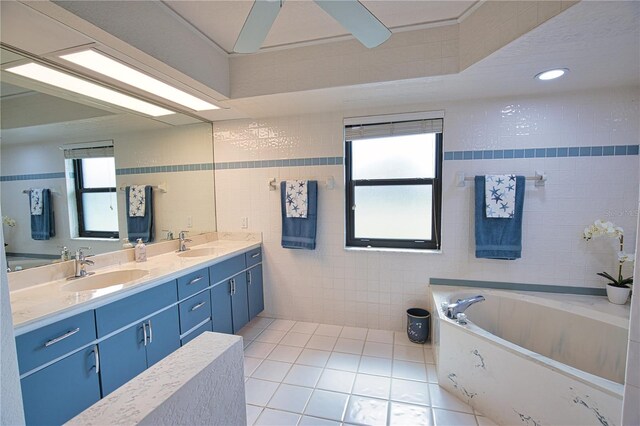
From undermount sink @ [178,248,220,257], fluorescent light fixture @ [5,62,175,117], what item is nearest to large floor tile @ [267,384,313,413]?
undermount sink @ [178,248,220,257]

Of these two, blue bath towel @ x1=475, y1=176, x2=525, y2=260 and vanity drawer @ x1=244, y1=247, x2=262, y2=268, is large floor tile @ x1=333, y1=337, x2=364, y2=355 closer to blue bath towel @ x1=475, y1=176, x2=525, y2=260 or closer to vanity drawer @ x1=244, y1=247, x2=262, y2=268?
vanity drawer @ x1=244, y1=247, x2=262, y2=268

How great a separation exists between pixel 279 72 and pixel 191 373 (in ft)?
7.35

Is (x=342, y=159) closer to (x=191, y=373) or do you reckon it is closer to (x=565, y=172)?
(x=565, y=172)

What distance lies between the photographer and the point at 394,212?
2.91m

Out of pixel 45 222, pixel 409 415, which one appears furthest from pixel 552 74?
pixel 45 222

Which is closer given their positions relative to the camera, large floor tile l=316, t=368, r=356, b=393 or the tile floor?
the tile floor

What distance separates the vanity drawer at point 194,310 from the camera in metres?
2.11

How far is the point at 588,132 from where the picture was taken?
2.27 meters

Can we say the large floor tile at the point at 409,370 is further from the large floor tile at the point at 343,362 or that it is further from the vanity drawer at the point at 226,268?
the vanity drawer at the point at 226,268

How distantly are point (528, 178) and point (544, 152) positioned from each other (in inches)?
9.5

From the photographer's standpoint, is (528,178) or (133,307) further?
(528,178)

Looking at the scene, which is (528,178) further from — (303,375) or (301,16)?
(303,375)

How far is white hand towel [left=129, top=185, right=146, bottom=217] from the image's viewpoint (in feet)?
8.17

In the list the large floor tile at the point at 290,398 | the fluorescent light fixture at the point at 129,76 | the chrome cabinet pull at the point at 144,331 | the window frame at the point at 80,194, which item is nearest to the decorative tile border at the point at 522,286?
the large floor tile at the point at 290,398
